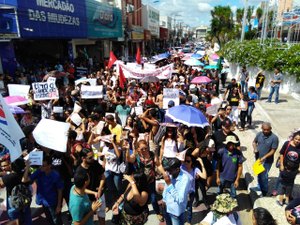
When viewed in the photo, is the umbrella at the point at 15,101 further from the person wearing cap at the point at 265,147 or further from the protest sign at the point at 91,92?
the person wearing cap at the point at 265,147

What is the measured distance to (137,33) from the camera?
1734 inches

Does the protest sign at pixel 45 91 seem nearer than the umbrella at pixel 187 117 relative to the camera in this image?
No

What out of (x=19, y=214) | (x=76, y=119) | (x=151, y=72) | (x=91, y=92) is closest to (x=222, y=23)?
(x=151, y=72)

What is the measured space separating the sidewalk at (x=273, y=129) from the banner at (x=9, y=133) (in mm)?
4272

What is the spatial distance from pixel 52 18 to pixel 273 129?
15.2 m

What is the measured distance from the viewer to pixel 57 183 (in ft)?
14.3

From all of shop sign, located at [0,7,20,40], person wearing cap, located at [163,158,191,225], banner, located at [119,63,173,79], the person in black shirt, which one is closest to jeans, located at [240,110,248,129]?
banner, located at [119,63,173,79]

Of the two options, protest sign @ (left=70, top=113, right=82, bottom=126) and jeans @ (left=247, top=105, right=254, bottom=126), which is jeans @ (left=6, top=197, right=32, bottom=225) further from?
jeans @ (left=247, top=105, right=254, bottom=126)

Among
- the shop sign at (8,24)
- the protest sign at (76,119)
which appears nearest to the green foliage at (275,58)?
the protest sign at (76,119)

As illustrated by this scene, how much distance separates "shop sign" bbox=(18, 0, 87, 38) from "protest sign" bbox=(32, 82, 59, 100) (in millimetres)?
8965

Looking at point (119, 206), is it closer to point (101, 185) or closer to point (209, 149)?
point (101, 185)

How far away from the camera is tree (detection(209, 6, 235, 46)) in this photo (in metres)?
55.7

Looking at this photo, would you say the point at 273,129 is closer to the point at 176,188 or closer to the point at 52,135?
the point at 176,188

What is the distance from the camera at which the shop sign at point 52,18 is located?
15836mm
